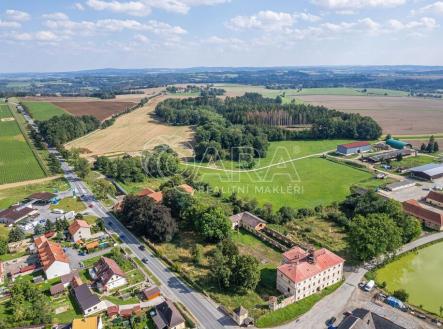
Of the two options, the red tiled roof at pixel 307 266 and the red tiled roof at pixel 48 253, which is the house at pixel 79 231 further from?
the red tiled roof at pixel 307 266

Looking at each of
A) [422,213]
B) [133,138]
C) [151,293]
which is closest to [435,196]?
[422,213]

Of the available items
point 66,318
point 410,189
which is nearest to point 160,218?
point 66,318

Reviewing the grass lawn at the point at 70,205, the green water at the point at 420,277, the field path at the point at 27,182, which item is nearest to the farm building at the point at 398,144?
the green water at the point at 420,277

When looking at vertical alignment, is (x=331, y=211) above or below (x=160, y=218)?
below

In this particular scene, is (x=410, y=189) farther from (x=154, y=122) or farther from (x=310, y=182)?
(x=154, y=122)

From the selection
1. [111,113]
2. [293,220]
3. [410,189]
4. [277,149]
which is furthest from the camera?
[111,113]

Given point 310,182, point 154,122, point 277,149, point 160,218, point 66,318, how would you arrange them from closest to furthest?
point 66,318 < point 160,218 < point 310,182 < point 277,149 < point 154,122

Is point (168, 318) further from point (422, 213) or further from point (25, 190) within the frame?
point (25, 190)
